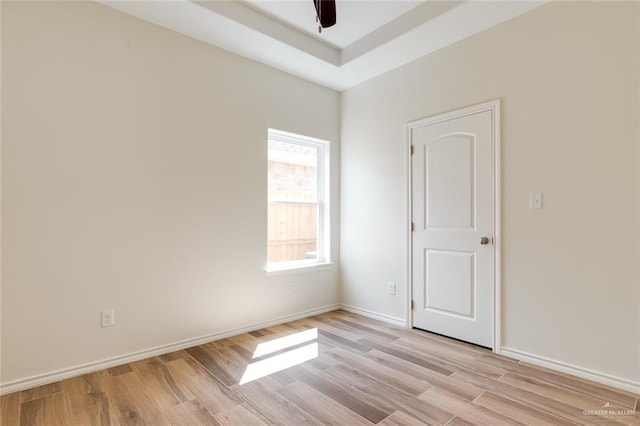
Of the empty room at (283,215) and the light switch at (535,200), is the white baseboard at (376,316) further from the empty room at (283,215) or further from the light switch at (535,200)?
the light switch at (535,200)

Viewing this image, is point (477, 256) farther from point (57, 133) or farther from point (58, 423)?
point (57, 133)

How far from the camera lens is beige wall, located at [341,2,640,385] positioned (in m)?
2.14

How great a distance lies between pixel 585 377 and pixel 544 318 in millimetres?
426

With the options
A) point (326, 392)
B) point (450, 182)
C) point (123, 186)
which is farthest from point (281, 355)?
point (450, 182)

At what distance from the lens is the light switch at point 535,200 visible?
2.50 m

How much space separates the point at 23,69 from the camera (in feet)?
7.22

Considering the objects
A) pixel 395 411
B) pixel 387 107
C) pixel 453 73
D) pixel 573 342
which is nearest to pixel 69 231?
pixel 395 411

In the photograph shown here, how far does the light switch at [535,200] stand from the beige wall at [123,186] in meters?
2.41

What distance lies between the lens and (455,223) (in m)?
3.03

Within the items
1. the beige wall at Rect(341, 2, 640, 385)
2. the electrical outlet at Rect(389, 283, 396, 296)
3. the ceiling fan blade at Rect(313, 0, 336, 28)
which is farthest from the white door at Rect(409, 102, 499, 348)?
the ceiling fan blade at Rect(313, 0, 336, 28)

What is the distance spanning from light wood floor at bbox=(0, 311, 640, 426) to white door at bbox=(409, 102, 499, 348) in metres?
0.35

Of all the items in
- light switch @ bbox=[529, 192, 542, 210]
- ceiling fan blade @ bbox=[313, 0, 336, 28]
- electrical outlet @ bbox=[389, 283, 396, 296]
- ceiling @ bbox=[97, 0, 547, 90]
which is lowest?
electrical outlet @ bbox=[389, 283, 396, 296]

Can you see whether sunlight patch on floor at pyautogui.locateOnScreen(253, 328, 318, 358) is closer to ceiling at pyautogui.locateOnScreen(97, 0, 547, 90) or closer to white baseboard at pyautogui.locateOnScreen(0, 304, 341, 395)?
white baseboard at pyautogui.locateOnScreen(0, 304, 341, 395)

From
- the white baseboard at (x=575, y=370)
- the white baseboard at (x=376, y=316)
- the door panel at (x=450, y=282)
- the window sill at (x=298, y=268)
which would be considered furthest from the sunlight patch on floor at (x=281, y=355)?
the white baseboard at (x=575, y=370)
